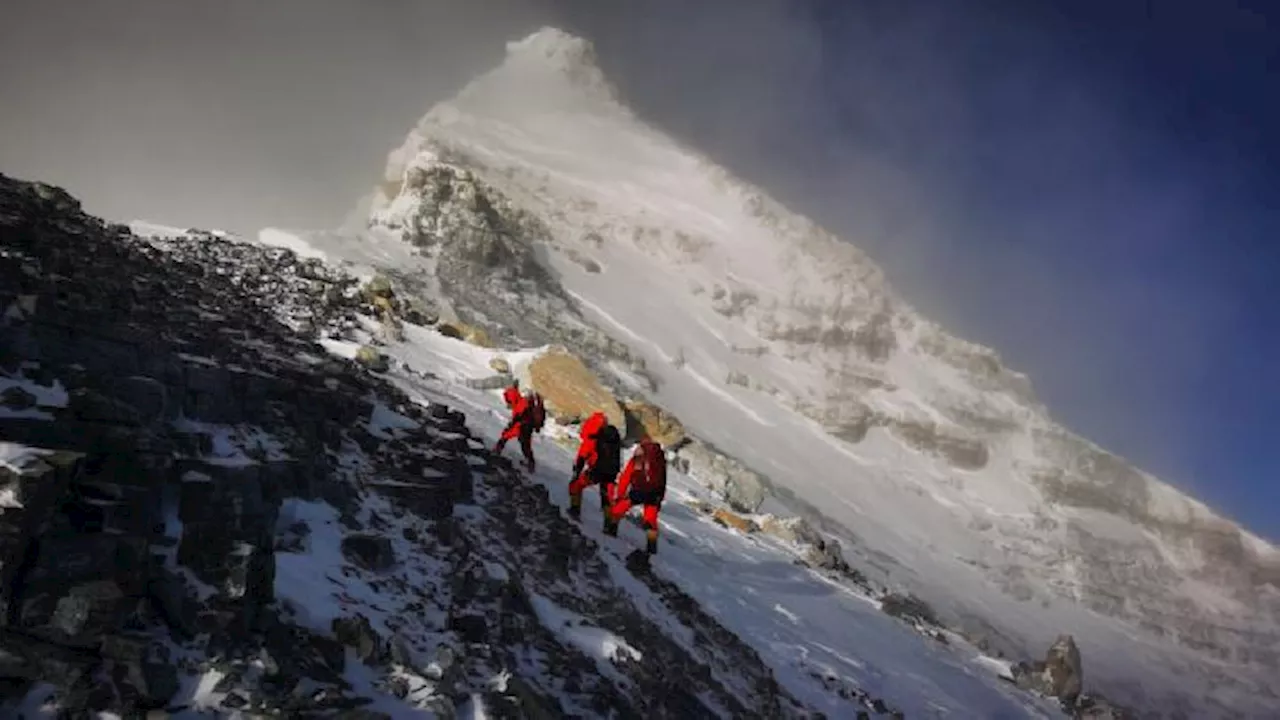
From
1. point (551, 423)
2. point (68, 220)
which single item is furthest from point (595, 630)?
point (551, 423)

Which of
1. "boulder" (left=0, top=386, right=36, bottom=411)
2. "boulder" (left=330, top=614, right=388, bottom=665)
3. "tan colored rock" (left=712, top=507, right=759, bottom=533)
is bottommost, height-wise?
"boulder" (left=330, top=614, right=388, bottom=665)

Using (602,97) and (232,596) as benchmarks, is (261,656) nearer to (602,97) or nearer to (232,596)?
(232,596)

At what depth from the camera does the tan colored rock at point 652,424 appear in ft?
88.2

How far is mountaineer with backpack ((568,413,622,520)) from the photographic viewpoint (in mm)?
12797

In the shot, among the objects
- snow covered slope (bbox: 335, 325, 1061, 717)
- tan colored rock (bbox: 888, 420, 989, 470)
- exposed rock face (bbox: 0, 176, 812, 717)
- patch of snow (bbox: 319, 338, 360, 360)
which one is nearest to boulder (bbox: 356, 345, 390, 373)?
patch of snow (bbox: 319, 338, 360, 360)

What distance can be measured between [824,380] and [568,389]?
122 ft

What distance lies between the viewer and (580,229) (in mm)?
57625

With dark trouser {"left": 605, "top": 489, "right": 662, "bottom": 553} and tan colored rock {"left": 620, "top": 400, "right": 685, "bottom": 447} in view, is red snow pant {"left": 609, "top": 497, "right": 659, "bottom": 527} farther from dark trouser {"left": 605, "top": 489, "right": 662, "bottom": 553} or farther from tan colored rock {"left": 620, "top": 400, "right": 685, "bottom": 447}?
tan colored rock {"left": 620, "top": 400, "right": 685, "bottom": 447}

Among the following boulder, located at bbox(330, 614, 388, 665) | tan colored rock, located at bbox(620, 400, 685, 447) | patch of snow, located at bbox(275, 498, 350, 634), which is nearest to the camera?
boulder, located at bbox(330, 614, 388, 665)

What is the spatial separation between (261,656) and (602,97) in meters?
85.0

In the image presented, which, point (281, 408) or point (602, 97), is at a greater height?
point (602, 97)

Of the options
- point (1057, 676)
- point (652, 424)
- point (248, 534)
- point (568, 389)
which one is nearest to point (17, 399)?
point (248, 534)

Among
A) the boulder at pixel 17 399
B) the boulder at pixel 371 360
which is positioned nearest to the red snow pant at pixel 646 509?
the boulder at pixel 371 360

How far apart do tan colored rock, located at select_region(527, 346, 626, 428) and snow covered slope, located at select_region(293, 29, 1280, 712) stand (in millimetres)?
9202
